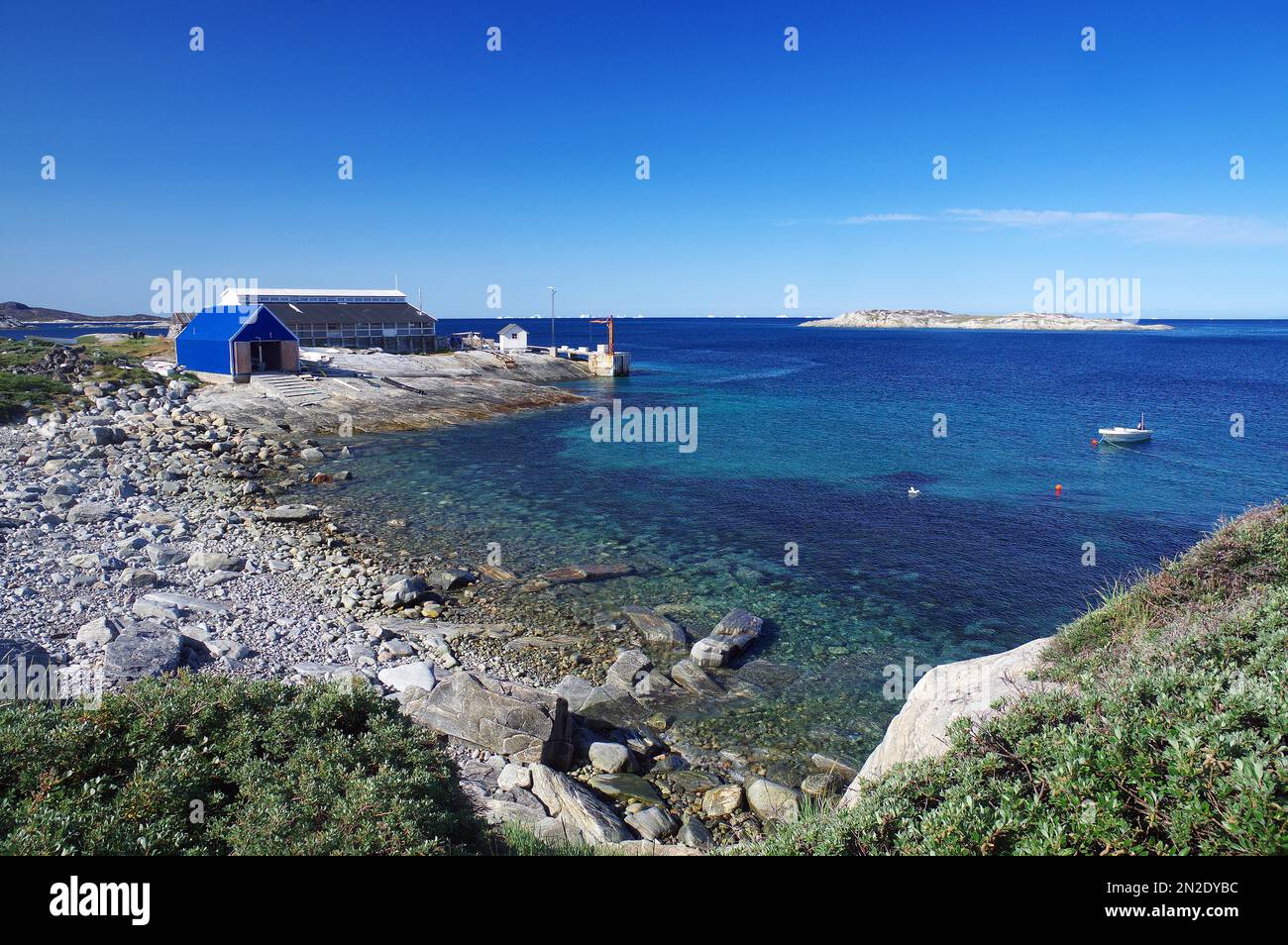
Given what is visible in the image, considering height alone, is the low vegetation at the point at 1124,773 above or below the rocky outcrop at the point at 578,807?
above

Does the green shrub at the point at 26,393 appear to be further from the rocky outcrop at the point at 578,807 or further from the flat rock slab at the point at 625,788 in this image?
the flat rock slab at the point at 625,788

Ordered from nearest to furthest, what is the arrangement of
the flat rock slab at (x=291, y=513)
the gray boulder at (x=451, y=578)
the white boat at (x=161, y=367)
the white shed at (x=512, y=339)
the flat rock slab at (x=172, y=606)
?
the flat rock slab at (x=172, y=606) → the gray boulder at (x=451, y=578) → the flat rock slab at (x=291, y=513) → the white boat at (x=161, y=367) → the white shed at (x=512, y=339)

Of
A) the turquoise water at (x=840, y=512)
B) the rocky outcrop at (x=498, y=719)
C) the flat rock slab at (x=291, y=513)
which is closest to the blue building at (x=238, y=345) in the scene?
the turquoise water at (x=840, y=512)

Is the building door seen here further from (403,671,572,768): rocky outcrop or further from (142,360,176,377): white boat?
(403,671,572,768): rocky outcrop

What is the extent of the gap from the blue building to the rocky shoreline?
22826mm

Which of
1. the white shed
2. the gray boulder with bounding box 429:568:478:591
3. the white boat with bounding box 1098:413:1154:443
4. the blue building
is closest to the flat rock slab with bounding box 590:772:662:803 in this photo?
the gray boulder with bounding box 429:568:478:591

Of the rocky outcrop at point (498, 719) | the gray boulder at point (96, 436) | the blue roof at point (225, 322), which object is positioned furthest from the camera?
the blue roof at point (225, 322)

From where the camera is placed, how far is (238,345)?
51.2m

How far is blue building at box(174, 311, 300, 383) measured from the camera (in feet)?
168

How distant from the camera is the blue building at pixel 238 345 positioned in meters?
51.2

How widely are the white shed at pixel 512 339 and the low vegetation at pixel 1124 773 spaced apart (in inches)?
3085

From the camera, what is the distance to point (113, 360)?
56.7 metres

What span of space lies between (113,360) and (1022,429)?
230 ft
